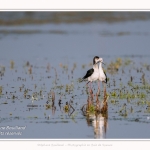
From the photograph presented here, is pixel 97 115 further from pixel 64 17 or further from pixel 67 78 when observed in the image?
pixel 64 17

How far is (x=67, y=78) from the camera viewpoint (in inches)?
555

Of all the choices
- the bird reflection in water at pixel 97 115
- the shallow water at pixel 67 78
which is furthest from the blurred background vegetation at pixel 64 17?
the bird reflection in water at pixel 97 115

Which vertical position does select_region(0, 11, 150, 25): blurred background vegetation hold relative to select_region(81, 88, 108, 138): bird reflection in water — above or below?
above

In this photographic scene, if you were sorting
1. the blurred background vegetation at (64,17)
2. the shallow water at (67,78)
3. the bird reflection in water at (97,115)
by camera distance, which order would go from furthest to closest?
the blurred background vegetation at (64,17), the shallow water at (67,78), the bird reflection in water at (97,115)

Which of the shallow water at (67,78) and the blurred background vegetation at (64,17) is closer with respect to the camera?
the shallow water at (67,78)

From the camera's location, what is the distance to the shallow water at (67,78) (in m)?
10.1

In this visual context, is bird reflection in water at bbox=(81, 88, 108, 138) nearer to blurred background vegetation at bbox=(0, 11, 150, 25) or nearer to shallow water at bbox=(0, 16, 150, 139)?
shallow water at bbox=(0, 16, 150, 139)

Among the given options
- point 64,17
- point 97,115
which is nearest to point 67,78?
point 97,115

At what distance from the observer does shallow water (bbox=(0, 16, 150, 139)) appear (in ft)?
33.0

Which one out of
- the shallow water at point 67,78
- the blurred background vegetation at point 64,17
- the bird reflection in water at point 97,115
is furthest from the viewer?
the blurred background vegetation at point 64,17

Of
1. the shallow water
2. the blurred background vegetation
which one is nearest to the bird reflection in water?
the shallow water

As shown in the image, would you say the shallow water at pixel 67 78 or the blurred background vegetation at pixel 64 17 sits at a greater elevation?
the blurred background vegetation at pixel 64 17

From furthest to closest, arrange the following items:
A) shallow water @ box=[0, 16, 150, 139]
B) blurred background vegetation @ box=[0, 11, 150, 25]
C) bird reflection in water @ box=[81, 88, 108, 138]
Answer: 1. blurred background vegetation @ box=[0, 11, 150, 25]
2. shallow water @ box=[0, 16, 150, 139]
3. bird reflection in water @ box=[81, 88, 108, 138]

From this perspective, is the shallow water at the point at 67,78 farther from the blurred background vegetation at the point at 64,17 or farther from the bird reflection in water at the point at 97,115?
the blurred background vegetation at the point at 64,17
